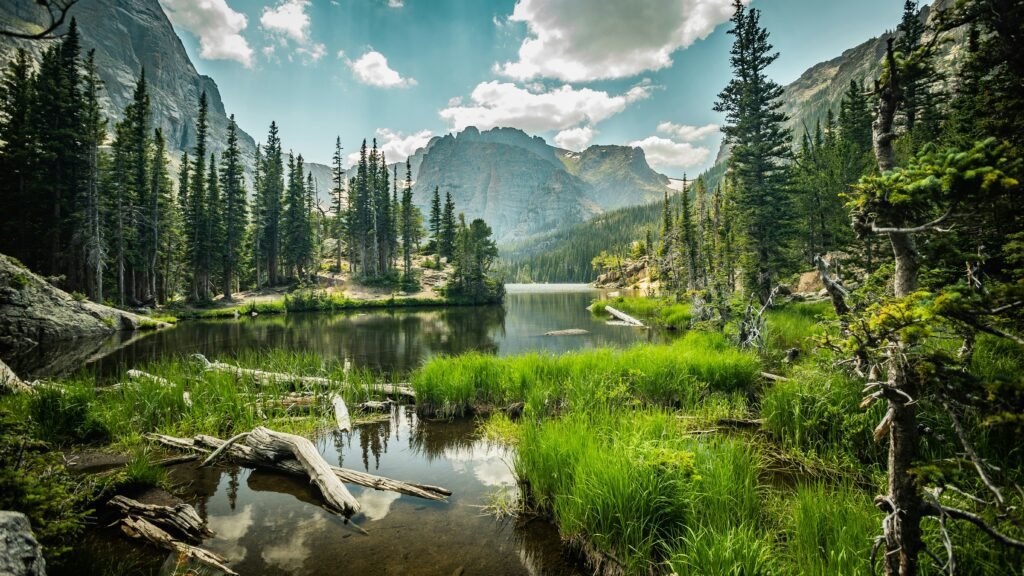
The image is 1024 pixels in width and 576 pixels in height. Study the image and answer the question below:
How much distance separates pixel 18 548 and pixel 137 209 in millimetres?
43310

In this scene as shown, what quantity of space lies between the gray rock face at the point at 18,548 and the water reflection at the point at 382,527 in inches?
82.5

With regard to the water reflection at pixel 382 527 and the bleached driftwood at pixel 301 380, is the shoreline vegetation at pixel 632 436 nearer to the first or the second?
the bleached driftwood at pixel 301 380

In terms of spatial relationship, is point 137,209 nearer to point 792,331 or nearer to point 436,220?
point 436,220

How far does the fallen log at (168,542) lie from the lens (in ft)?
16.5

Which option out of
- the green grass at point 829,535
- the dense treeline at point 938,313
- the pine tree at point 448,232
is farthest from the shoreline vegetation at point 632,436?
the pine tree at point 448,232

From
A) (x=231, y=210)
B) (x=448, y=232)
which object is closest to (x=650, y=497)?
(x=231, y=210)

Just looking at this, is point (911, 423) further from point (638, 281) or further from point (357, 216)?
point (638, 281)

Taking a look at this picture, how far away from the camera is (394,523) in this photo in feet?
19.4

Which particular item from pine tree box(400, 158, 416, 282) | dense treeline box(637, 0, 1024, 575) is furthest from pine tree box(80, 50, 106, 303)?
dense treeline box(637, 0, 1024, 575)

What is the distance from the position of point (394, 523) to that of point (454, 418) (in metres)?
4.24

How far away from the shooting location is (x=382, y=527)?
583 cm

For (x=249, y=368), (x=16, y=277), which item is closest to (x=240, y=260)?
(x=16, y=277)

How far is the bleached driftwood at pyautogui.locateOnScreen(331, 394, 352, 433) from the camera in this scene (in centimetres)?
925

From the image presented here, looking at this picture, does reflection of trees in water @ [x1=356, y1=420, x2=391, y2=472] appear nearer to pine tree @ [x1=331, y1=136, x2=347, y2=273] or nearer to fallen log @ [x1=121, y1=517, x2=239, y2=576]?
fallen log @ [x1=121, y1=517, x2=239, y2=576]
